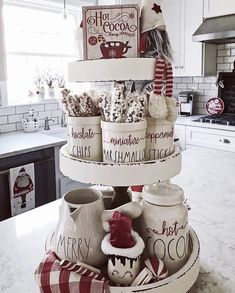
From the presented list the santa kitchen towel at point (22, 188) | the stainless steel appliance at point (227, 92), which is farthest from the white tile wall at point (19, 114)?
the stainless steel appliance at point (227, 92)

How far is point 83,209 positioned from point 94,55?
0.37m

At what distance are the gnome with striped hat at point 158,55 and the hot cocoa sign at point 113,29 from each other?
3 centimetres

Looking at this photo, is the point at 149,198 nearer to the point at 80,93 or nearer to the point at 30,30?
the point at 80,93

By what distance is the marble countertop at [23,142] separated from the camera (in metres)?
2.29

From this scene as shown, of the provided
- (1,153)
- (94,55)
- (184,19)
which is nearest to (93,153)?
(94,55)

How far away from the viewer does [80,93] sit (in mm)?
804

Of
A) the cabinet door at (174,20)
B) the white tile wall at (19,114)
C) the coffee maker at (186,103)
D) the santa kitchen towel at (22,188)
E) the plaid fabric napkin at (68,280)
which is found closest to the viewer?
the plaid fabric napkin at (68,280)

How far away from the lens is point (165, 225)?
76 cm

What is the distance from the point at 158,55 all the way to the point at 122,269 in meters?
0.51

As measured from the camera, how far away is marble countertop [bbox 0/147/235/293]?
87cm

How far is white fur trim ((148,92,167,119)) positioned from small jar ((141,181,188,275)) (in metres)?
0.19

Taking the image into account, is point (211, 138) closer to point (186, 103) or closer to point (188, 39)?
point (186, 103)

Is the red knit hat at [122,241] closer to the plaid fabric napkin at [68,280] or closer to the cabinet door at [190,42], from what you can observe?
the plaid fabric napkin at [68,280]

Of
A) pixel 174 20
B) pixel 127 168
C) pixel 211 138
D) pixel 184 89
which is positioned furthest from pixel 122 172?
pixel 184 89
